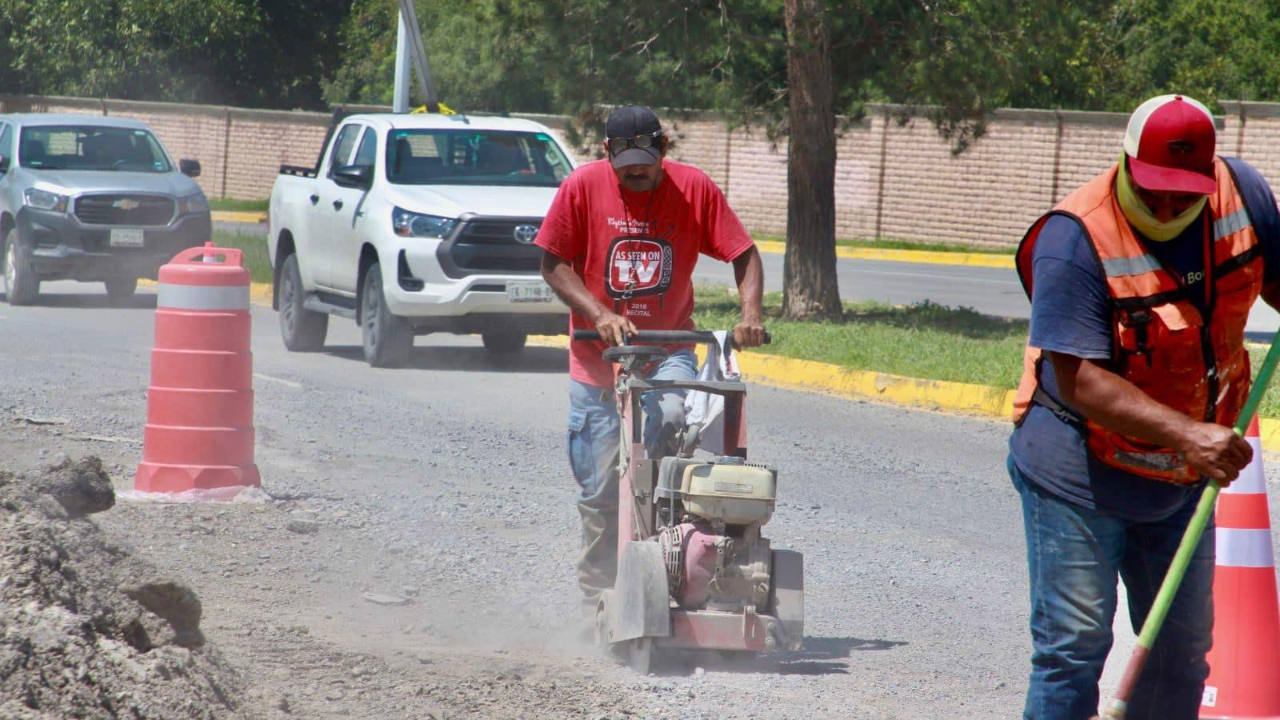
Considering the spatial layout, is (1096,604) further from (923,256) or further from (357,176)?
(923,256)

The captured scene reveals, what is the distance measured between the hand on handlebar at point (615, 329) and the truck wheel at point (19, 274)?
13330 millimetres

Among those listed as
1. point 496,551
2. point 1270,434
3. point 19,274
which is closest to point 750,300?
point 496,551

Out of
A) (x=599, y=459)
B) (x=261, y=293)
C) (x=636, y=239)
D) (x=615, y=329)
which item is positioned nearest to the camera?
(x=615, y=329)

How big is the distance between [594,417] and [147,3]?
1601 inches

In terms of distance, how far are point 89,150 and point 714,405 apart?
573 inches

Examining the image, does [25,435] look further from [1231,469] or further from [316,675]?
[1231,469]

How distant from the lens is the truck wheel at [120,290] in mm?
18219

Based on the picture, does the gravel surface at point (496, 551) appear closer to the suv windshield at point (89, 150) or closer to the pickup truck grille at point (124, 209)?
the pickup truck grille at point (124, 209)

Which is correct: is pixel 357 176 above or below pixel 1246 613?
above

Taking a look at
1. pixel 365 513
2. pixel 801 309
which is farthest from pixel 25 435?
pixel 801 309

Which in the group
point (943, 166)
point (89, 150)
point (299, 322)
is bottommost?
point (299, 322)

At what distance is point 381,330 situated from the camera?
12789 mm

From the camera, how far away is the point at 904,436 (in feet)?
33.1

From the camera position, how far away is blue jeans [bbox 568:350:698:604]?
5465 mm
